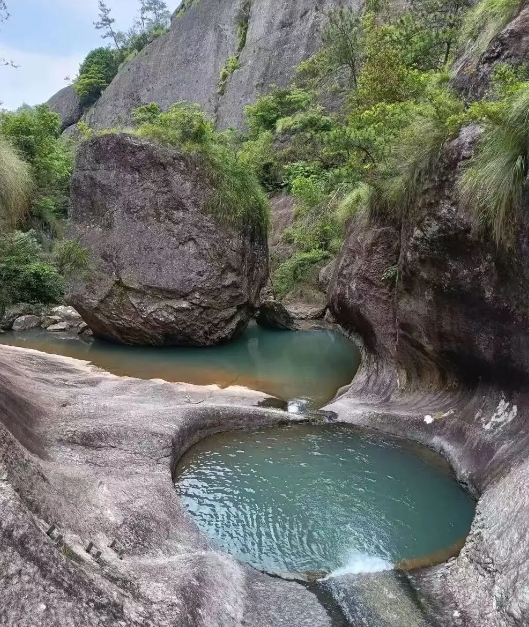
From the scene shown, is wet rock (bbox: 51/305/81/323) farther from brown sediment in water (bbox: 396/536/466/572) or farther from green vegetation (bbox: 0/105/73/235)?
brown sediment in water (bbox: 396/536/466/572)

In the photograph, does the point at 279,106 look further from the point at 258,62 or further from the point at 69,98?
the point at 69,98

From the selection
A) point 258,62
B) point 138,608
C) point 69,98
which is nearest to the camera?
point 138,608

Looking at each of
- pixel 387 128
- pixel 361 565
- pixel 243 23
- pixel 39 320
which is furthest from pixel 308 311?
pixel 243 23

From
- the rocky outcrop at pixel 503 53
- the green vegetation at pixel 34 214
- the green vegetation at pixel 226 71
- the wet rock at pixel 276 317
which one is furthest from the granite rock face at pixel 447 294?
the green vegetation at pixel 226 71

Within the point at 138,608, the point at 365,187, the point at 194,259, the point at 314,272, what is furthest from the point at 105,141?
the point at 138,608

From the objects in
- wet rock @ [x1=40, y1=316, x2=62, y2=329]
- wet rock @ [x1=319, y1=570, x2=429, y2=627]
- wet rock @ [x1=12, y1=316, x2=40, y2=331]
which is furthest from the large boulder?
wet rock @ [x1=319, y1=570, x2=429, y2=627]

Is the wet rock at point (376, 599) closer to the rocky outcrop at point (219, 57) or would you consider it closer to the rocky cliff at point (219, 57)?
the rocky outcrop at point (219, 57)
